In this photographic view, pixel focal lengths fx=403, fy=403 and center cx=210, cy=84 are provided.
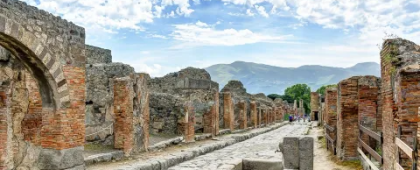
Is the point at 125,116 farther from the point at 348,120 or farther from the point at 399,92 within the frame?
the point at 399,92

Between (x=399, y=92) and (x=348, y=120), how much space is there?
503 cm

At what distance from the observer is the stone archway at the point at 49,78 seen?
22.2 ft

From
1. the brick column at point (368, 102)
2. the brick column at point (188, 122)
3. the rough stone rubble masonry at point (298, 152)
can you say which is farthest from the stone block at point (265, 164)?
the brick column at point (188, 122)

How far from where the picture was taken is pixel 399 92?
6.18 meters

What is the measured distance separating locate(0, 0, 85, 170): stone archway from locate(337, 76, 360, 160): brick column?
6.84 m

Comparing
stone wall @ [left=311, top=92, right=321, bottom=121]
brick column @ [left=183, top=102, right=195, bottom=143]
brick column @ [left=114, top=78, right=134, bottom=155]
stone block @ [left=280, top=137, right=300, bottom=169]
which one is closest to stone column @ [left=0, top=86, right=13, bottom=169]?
brick column @ [left=114, top=78, right=134, bottom=155]

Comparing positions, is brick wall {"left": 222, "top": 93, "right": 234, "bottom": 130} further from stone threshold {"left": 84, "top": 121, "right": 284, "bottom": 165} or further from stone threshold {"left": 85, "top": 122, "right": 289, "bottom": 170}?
stone threshold {"left": 85, "top": 122, "right": 289, "bottom": 170}

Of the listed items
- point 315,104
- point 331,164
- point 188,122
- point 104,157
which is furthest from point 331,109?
point 315,104

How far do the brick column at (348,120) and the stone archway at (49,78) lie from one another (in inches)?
269

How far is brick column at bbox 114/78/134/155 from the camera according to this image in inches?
421

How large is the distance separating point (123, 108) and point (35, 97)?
332 cm

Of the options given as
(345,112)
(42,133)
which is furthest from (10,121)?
(345,112)

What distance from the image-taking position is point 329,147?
14055mm

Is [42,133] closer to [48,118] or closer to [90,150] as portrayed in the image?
[48,118]
